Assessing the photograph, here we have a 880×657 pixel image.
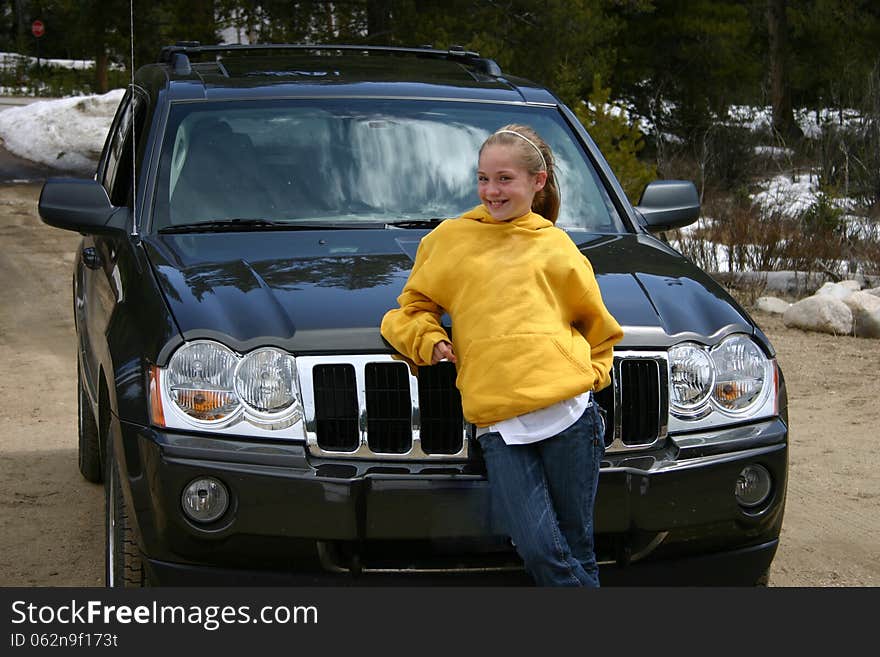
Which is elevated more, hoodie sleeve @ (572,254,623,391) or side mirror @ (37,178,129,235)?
side mirror @ (37,178,129,235)

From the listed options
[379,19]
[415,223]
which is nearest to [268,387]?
[415,223]

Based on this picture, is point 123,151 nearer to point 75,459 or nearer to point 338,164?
point 338,164

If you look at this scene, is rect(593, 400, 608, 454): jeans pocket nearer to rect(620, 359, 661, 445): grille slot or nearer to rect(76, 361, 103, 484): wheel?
rect(620, 359, 661, 445): grille slot

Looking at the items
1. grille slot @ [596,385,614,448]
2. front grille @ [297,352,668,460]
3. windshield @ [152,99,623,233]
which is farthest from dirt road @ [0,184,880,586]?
front grille @ [297,352,668,460]

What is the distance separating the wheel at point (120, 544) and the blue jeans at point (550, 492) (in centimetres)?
104

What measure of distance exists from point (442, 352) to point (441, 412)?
8.3 inches

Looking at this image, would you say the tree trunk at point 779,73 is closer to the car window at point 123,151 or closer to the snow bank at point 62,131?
the snow bank at point 62,131

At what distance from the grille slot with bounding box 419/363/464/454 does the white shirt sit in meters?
0.24

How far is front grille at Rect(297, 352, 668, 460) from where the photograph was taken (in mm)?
3525

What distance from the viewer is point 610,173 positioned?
5102 millimetres

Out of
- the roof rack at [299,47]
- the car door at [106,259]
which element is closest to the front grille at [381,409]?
the car door at [106,259]

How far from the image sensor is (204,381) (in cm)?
355

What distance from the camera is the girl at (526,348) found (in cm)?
333
